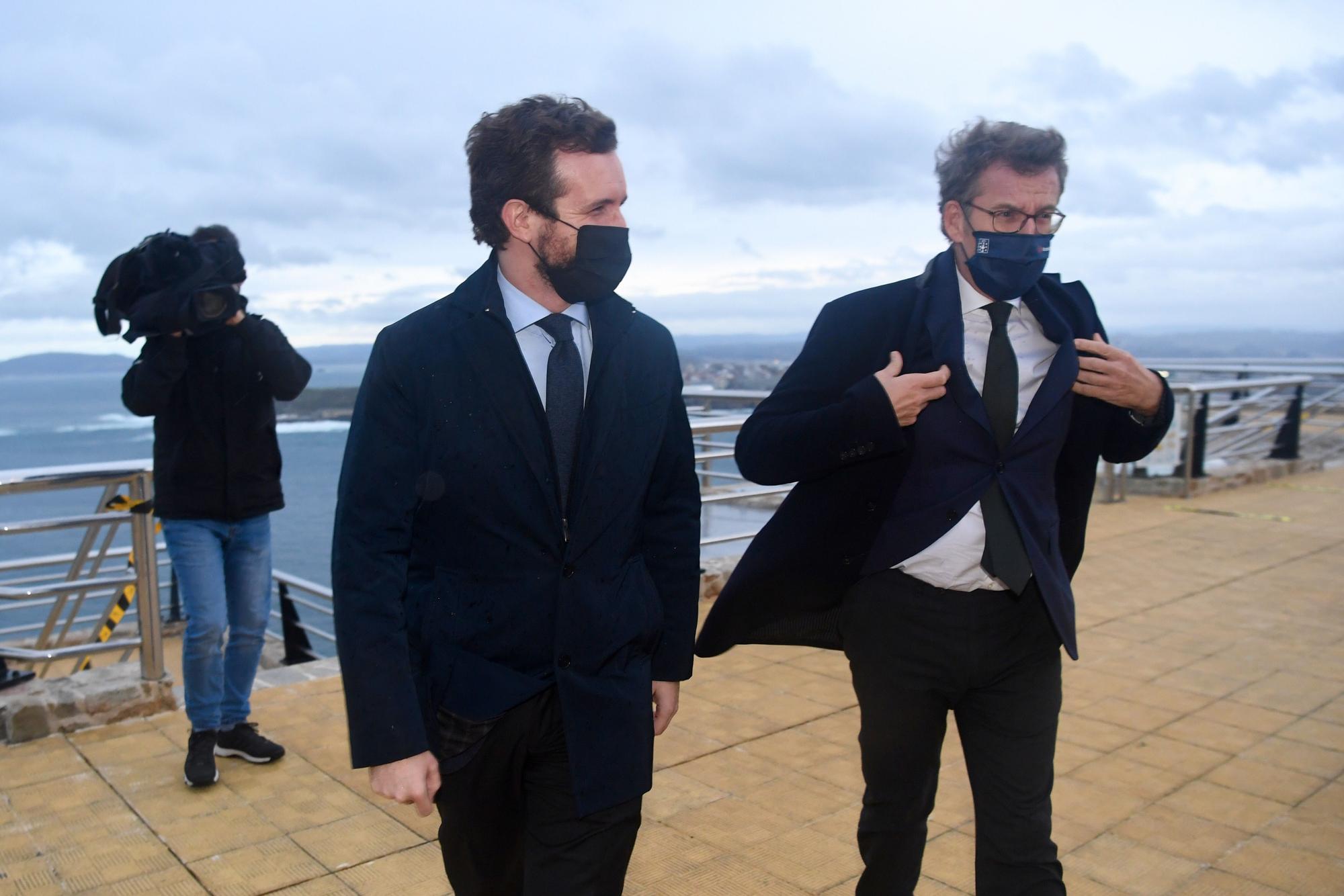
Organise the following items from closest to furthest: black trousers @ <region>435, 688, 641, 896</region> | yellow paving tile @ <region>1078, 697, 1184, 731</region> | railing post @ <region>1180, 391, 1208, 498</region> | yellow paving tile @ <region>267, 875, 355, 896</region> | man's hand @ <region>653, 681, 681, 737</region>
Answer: black trousers @ <region>435, 688, 641, 896</region> < man's hand @ <region>653, 681, 681, 737</region> < yellow paving tile @ <region>267, 875, 355, 896</region> < yellow paving tile @ <region>1078, 697, 1184, 731</region> < railing post @ <region>1180, 391, 1208, 498</region>

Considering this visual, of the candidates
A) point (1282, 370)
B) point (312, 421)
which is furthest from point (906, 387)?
point (1282, 370)

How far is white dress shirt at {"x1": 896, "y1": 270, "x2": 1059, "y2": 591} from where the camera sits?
230 cm

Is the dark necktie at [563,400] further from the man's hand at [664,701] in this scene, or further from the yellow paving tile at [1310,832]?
the yellow paving tile at [1310,832]

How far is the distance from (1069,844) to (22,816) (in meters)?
3.35

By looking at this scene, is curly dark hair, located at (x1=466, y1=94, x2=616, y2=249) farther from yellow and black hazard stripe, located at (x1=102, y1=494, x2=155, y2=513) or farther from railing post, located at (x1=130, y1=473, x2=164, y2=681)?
railing post, located at (x1=130, y1=473, x2=164, y2=681)

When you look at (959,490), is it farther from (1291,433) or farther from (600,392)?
(1291,433)

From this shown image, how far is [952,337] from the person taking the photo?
92.2 inches

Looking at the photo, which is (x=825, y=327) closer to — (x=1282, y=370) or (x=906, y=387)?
(x=906, y=387)

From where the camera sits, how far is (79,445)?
75.7 metres

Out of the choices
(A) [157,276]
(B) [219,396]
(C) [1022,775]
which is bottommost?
(C) [1022,775]

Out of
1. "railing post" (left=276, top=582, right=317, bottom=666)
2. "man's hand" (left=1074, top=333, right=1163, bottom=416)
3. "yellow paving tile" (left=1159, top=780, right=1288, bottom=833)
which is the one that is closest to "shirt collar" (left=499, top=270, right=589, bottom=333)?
"man's hand" (left=1074, top=333, right=1163, bottom=416)

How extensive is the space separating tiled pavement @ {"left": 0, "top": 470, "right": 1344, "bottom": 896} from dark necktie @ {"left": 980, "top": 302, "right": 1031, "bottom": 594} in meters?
1.35

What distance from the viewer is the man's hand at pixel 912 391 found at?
224 centimetres

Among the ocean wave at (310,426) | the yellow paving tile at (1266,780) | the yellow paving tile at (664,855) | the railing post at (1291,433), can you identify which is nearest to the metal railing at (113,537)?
the ocean wave at (310,426)
